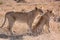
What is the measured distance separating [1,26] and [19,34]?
0.42 m

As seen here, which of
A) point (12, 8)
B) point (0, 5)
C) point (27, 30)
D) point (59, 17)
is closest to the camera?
point (27, 30)

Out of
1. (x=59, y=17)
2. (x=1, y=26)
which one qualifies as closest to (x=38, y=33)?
(x=1, y=26)

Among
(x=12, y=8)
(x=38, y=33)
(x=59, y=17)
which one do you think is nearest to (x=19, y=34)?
(x=38, y=33)

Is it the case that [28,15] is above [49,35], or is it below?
above

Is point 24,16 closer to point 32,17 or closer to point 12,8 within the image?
point 32,17

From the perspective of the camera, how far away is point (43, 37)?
4.27m

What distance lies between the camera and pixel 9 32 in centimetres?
443

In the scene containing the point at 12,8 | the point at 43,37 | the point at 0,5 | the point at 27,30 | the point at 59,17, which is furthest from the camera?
the point at 0,5

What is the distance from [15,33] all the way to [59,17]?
1.46 meters

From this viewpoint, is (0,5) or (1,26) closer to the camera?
(1,26)

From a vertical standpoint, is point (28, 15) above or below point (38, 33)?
above

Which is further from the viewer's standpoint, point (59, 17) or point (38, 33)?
point (59, 17)

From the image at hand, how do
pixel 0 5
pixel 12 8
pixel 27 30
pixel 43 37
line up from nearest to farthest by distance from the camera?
pixel 43 37 < pixel 27 30 < pixel 12 8 < pixel 0 5

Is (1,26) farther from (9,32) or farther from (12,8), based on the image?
(12,8)
